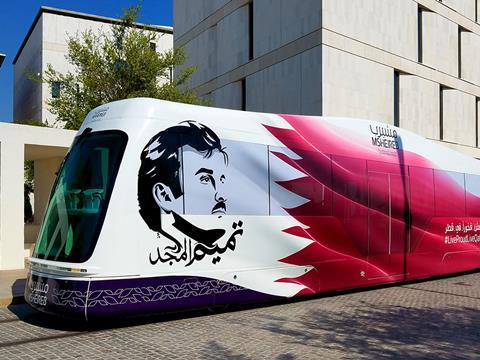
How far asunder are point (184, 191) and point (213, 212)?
603 millimetres

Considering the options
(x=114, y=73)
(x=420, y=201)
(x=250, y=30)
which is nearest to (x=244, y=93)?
(x=250, y=30)

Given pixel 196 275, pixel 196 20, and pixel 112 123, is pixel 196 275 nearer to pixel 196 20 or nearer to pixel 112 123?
pixel 112 123

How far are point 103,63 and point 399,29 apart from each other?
14250mm

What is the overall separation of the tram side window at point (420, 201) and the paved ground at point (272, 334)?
2.30 meters

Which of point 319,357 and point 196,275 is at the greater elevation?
point 196,275

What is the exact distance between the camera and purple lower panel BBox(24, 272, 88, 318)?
708 centimetres

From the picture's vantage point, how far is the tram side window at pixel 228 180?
8031 millimetres

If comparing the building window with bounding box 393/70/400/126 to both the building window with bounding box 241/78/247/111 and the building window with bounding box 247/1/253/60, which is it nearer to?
the building window with bounding box 247/1/253/60

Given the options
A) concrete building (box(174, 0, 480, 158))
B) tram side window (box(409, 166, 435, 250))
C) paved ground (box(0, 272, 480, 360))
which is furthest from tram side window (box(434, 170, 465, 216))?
concrete building (box(174, 0, 480, 158))

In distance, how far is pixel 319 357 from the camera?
21.0 ft

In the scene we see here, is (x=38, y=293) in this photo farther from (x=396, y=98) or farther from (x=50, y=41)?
(x=50, y=41)

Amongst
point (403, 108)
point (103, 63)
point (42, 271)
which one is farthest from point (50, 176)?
point (403, 108)

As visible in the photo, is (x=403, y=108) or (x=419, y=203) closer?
(x=419, y=203)

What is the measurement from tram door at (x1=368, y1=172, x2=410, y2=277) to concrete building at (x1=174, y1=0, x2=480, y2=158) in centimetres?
1095
